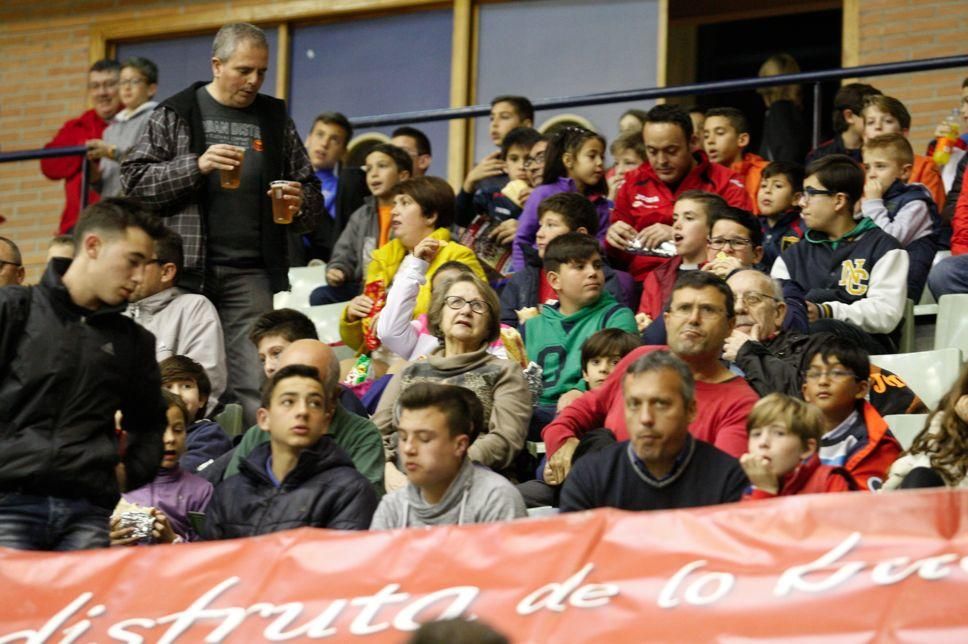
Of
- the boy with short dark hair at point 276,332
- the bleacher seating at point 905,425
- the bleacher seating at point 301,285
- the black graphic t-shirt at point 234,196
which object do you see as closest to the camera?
the bleacher seating at point 905,425

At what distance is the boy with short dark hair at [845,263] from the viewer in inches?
274

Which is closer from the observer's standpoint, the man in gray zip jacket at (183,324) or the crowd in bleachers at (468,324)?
the crowd in bleachers at (468,324)

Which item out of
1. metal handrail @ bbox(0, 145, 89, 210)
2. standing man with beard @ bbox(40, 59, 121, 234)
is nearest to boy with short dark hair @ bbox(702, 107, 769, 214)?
metal handrail @ bbox(0, 145, 89, 210)

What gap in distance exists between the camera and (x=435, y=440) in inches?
204

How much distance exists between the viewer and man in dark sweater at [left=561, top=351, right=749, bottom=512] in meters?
4.94

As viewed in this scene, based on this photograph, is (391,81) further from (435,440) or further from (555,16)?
(435,440)

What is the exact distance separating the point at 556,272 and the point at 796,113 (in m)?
3.41

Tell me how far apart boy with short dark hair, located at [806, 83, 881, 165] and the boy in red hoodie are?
13.1 ft

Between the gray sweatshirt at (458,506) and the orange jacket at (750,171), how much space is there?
12.6 feet

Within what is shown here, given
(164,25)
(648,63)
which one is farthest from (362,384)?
(164,25)

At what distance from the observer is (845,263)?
23.6 ft

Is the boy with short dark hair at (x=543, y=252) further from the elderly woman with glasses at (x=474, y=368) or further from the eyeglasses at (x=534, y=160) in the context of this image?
the elderly woman with glasses at (x=474, y=368)

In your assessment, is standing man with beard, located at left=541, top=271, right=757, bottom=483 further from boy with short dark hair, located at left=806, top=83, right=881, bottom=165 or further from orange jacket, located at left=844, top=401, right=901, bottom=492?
boy with short dark hair, located at left=806, top=83, right=881, bottom=165

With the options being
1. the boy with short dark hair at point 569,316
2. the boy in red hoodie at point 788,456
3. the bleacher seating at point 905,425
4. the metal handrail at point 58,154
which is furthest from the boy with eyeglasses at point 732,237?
the metal handrail at point 58,154
